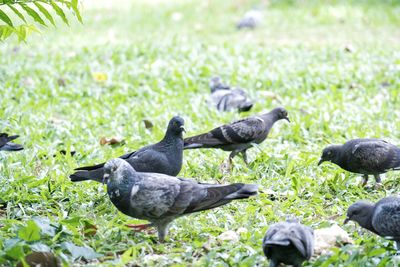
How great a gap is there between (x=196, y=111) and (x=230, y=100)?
56 centimetres

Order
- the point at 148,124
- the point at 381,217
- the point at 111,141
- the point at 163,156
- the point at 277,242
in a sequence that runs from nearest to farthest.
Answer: the point at 277,242, the point at 381,217, the point at 163,156, the point at 111,141, the point at 148,124

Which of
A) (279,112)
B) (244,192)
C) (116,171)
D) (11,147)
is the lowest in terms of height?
(279,112)

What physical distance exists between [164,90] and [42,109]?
2.11 metres

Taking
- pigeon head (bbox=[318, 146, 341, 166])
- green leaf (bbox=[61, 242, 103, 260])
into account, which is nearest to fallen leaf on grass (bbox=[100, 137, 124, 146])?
pigeon head (bbox=[318, 146, 341, 166])

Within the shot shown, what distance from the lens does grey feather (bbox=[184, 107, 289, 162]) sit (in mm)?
7531

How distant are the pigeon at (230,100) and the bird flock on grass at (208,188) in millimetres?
2525

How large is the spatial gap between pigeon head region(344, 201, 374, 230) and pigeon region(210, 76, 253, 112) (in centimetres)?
485

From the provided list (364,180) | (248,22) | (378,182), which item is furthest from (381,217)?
(248,22)

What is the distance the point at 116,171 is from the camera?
532cm

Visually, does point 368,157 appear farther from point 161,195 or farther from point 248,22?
point 248,22

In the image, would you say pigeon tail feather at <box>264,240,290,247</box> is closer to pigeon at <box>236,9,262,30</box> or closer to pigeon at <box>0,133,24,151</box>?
pigeon at <box>0,133,24,151</box>

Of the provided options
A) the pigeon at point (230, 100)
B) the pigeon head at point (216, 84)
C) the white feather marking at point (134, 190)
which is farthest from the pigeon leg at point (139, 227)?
the pigeon head at point (216, 84)

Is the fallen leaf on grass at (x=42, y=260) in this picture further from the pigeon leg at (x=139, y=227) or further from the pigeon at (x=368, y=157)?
the pigeon at (x=368, y=157)

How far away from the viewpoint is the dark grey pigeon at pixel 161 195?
5164 mm
